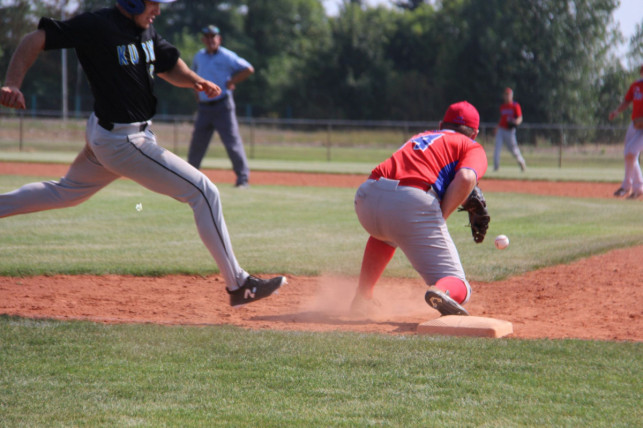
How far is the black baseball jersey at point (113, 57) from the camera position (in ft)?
14.6

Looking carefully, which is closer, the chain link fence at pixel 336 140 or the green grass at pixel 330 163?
the green grass at pixel 330 163

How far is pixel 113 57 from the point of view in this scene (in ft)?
15.0

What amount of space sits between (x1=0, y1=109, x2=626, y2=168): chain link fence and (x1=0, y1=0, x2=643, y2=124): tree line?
13.0 ft

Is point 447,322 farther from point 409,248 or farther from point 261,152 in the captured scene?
point 261,152

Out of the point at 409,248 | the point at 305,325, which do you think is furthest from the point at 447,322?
the point at 305,325

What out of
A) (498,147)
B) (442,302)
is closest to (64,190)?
(442,302)

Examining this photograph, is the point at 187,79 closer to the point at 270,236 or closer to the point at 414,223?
the point at 414,223

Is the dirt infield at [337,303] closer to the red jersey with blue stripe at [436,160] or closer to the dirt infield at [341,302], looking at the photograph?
the dirt infield at [341,302]

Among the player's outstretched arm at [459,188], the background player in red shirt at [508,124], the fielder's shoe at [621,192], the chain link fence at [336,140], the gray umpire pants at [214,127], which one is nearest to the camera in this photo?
the player's outstretched arm at [459,188]

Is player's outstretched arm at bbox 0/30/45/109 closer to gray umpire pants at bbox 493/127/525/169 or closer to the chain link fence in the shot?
gray umpire pants at bbox 493/127/525/169

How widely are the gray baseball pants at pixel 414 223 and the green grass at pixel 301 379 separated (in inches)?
26.8

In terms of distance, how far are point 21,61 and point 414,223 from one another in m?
2.49

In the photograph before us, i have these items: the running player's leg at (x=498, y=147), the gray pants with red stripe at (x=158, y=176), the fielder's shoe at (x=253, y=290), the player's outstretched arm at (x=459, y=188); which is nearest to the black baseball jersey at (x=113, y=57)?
the gray pants with red stripe at (x=158, y=176)

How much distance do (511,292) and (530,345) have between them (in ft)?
6.30
